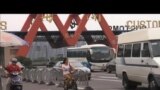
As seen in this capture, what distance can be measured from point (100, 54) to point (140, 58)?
2557cm

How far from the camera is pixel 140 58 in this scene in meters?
16.4

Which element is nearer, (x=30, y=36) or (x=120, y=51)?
(x=120, y=51)

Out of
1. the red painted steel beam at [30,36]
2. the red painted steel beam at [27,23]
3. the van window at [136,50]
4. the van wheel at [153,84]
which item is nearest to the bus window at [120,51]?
the van window at [136,50]

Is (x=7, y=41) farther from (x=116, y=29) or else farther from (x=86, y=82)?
(x=116, y=29)

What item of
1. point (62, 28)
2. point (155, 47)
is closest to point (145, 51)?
point (155, 47)

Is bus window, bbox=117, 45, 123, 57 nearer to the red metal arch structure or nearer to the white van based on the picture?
the white van

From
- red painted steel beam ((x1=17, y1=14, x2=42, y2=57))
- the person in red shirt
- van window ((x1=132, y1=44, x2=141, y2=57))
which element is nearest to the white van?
van window ((x1=132, y1=44, x2=141, y2=57))

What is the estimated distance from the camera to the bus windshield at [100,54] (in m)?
41.6

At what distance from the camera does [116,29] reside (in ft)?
184

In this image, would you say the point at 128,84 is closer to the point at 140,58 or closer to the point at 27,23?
the point at 140,58

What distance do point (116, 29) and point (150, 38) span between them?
131ft
